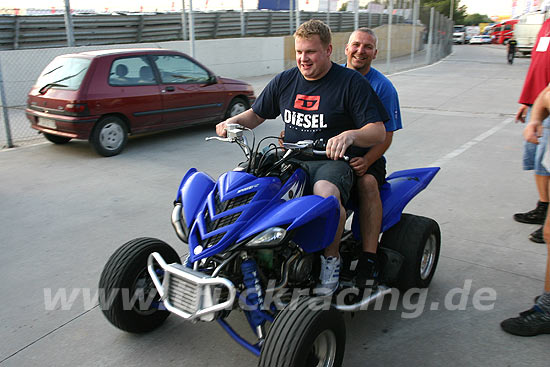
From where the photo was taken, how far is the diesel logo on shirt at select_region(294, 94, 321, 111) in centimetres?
335

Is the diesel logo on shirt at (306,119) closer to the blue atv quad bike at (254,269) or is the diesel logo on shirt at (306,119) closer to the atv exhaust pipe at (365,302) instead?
the blue atv quad bike at (254,269)

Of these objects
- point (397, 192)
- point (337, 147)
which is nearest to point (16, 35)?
point (397, 192)

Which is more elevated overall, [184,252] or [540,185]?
[540,185]

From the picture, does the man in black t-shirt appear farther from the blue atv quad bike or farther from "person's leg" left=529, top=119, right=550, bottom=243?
"person's leg" left=529, top=119, right=550, bottom=243

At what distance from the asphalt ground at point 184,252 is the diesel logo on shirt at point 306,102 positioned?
147 centimetres

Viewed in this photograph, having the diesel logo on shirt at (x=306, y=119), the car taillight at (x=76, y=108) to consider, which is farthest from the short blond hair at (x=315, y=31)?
the car taillight at (x=76, y=108)

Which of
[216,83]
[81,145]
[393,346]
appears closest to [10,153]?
[81,145]

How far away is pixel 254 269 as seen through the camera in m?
2.84

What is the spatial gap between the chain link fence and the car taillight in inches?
47.2

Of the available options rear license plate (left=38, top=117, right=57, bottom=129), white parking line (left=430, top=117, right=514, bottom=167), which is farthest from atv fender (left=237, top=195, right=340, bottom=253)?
rear license plate (left=38, top=117, right=57, bottom=129)

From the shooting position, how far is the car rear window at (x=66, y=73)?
753 cm

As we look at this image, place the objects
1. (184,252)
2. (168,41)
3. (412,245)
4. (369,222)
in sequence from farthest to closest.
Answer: (168,41), (184,252), (412,245), (369,222)

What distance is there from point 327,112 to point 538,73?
312 centimetres

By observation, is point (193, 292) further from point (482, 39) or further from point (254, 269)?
point (482, 39)
